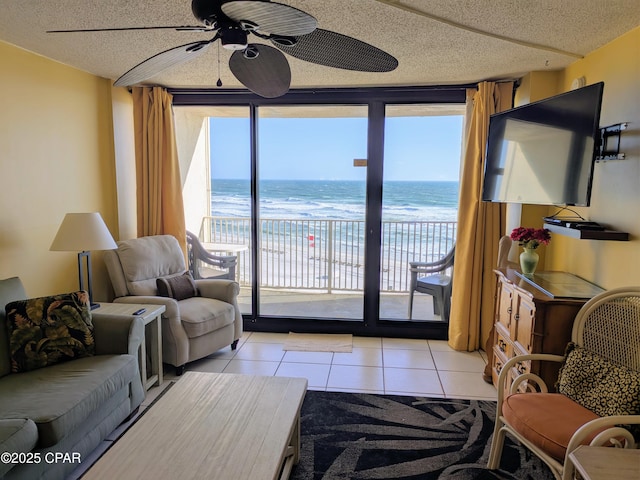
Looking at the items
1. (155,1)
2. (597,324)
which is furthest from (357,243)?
(155,1)

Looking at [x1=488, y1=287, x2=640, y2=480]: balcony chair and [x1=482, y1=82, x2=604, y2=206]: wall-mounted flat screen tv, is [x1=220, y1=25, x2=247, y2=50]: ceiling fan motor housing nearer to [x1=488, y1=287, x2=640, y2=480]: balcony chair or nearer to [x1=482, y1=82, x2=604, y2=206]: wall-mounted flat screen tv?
[x1=482, y1=82, x2=604, y2=206]: wall-mounted flat screen tv

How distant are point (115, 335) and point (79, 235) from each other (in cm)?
81

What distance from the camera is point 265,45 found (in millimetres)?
1621

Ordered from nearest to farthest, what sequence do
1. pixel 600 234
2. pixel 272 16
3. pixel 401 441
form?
pixel 272 16 → pixel 600 234 → pixel 401 441

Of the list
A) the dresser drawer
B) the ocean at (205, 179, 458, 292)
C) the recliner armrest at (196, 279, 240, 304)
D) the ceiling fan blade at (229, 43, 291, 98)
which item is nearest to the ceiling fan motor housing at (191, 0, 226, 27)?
the ceiling fan blade at (229, 43, 291, 98)

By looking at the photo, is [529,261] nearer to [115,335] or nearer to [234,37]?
[234,37]

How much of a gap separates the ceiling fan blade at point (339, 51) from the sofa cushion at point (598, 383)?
1.63m

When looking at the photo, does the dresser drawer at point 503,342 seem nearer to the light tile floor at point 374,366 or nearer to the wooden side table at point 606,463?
the light tile floor at point 374,366

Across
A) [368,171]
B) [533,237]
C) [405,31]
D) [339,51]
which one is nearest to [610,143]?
[533,237]

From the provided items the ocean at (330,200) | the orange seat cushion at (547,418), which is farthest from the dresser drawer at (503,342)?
the ocean at (330,200)

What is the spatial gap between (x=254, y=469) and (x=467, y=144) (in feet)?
10.2

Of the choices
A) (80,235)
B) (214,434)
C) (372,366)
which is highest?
(80,235)

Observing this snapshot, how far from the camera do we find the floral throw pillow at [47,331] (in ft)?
7.41

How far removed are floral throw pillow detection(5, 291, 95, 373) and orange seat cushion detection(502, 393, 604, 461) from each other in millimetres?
2325
